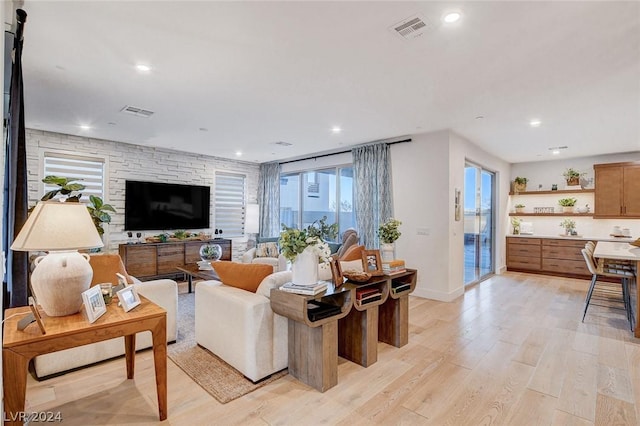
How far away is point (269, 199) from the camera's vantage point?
8047 millimetres

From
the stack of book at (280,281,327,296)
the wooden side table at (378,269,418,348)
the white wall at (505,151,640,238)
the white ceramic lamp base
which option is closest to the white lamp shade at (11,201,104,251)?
the white ceramic lamp base

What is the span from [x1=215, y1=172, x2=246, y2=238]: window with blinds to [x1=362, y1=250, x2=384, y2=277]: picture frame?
17.0 feet

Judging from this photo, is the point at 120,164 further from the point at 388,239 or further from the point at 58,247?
the point at 388,239

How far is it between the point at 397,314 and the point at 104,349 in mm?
2777

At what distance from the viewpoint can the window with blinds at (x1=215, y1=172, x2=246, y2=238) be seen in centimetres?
749

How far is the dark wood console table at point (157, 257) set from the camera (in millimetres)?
5641

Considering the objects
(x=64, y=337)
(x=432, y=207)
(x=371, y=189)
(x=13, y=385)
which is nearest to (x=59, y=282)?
(x=64, y=337)

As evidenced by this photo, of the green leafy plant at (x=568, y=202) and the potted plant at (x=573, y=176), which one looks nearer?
the potted plant at (x=573, y=176)

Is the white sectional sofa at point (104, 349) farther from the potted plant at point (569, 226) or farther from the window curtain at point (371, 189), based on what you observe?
the potted plant at point (569, 226)

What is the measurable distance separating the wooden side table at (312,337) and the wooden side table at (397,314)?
89 centimetres

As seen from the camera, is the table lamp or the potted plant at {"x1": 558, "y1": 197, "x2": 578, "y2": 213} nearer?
the table lamp

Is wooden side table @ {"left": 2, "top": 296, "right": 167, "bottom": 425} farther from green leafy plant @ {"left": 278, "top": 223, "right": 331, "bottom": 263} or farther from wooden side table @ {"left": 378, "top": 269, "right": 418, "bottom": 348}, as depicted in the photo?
wooden side table @ {"left": 378, "top": 269, "right": 418, "bottom": 348}

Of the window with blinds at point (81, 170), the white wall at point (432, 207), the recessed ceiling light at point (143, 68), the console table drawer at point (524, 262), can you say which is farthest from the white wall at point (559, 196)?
the window with blinds at point (81, 170)

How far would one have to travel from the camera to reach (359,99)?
369 cm
